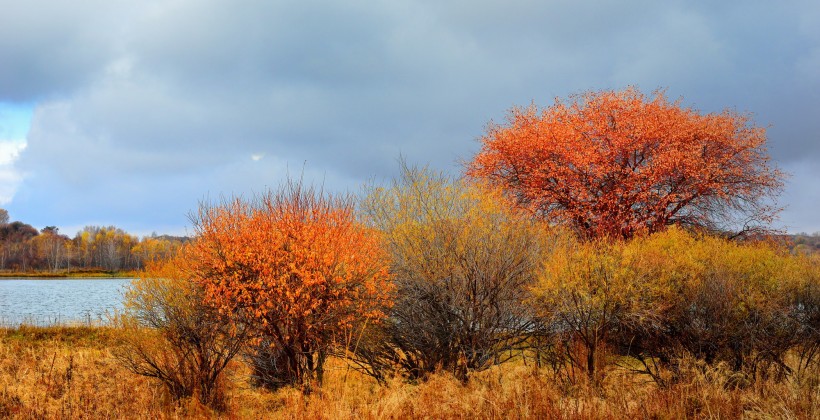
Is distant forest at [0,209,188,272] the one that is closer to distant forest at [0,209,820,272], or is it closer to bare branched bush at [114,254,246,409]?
distant forest at [0,209,820,272]

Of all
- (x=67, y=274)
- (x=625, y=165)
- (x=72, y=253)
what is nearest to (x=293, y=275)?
(x=625, y=165)

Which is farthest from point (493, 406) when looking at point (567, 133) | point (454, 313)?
point (567, 133)

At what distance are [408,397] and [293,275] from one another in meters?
3.87

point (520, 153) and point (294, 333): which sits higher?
point (520, 153)

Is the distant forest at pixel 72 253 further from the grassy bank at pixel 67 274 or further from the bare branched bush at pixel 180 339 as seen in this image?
the bare branched bush at pixel 180 339

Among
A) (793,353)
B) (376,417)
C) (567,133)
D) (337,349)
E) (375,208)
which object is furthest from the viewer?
(567,133)

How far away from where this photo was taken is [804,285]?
46.3ft

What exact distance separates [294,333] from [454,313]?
147 inches

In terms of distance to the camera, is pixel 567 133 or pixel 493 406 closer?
pixel 493 406

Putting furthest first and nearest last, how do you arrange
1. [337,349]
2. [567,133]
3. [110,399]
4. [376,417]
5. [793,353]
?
[567,133] → [793,353] → [337,349] → [110,399] → [376,417]

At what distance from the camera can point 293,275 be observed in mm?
12438

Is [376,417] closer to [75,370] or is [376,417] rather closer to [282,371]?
[282,371]

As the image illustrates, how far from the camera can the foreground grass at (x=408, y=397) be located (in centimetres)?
857

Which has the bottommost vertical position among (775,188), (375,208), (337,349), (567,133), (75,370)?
(75,370)
